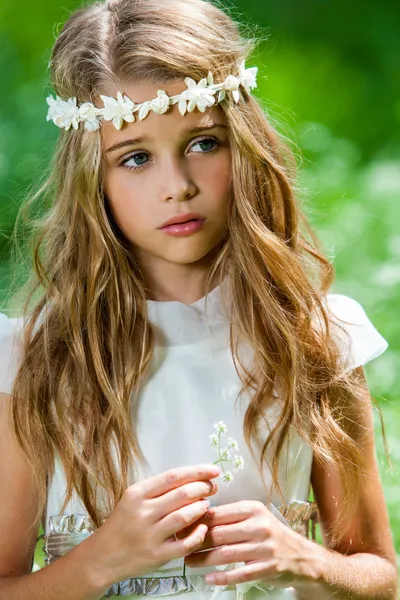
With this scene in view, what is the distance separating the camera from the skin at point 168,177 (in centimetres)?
171

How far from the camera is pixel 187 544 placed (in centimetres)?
155

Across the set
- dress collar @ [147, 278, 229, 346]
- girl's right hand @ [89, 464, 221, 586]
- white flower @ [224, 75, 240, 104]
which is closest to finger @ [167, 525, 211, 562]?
girl's right hand @ [89, 464, 221, 586]

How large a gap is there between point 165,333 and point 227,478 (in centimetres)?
30

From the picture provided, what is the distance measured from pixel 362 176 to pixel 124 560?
2.68 metres

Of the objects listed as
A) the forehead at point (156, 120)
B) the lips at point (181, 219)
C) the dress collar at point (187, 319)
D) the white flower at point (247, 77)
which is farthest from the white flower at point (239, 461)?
the white flower at point (247, 77)

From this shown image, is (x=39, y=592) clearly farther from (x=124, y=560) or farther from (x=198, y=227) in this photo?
(x=198, y=227)

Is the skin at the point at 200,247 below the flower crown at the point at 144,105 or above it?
below

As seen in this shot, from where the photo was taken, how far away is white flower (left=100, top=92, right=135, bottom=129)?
1694mm

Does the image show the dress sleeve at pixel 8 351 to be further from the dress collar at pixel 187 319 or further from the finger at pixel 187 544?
the finger at pixel 187 544

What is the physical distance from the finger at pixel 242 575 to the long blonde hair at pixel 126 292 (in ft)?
0.80

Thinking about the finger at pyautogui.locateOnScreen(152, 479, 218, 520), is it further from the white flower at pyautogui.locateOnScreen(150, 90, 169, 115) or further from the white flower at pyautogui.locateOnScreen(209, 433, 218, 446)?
the white flower at pyautogui.locateOnScreen(150, 90, 169, 115)

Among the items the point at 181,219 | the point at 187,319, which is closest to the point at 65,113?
the point at 181,219

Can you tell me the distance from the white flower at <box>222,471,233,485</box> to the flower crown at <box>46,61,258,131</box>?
62 cm

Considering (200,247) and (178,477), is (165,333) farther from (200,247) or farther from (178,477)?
(178,477)
